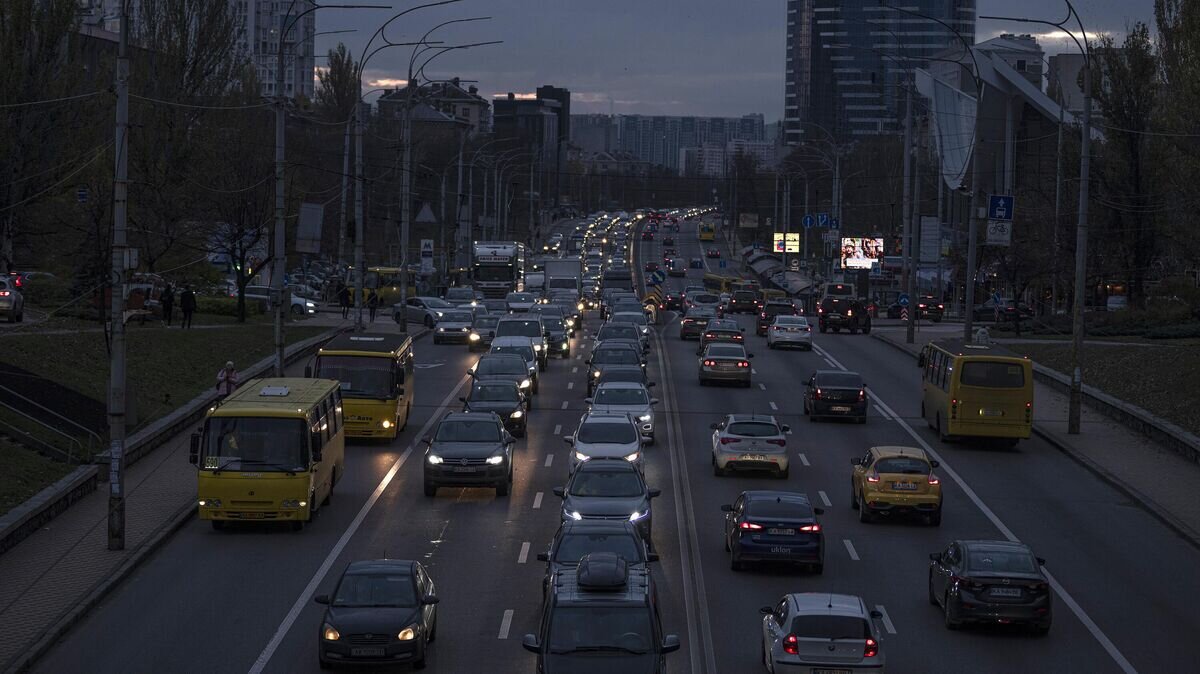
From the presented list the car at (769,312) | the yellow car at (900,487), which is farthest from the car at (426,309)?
the yellow car at (900,487)

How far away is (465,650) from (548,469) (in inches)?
570

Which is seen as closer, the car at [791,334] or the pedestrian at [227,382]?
the pedestrian at [227,382]

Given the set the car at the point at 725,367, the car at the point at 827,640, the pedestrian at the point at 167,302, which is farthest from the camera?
the pedestrian at the point at 167,302

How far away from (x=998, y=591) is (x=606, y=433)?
12.8 m

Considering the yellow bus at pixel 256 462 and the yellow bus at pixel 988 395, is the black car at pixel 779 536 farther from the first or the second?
the yellow bus at pixel 988 395

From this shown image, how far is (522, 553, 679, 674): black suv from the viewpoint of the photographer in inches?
580

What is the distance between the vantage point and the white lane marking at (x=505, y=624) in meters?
19.4

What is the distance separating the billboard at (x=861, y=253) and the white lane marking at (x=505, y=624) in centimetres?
9449

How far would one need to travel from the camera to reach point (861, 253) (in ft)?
391

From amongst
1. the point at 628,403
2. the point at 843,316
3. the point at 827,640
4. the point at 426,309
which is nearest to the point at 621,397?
the point at 628,403

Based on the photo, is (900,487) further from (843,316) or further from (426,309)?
(843,316)

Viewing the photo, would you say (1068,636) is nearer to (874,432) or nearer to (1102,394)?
(874,432)

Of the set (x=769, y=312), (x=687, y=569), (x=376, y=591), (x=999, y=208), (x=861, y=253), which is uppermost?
(x=999, y=208)

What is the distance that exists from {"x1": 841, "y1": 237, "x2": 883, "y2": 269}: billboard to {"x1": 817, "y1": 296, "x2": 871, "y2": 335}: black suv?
125ft
